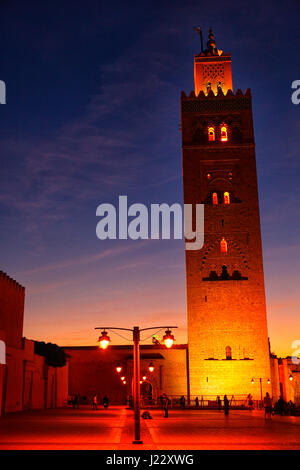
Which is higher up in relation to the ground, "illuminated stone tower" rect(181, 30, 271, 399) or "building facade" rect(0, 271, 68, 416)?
"illuminated stone tower" rect(181, 30, 271, 399)

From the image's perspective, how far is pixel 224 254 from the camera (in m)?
45.6

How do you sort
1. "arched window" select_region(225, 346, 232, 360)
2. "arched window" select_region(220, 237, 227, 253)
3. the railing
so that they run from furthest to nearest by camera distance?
"arched window" select_region(220, 237, 227, 253) → "arched window" select_region(225, 346, 232, 360) → the railing

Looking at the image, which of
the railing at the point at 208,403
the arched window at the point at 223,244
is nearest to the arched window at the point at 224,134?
the arched window at the point at 223,244

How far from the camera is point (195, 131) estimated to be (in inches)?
1917

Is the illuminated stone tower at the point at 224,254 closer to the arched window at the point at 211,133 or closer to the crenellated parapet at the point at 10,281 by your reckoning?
the arched window at the point at 211,133

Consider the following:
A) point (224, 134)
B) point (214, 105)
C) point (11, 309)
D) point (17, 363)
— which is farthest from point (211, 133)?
point (17, 363)

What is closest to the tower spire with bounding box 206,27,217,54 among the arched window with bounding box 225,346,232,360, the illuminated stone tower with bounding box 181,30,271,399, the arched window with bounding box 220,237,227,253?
the illuminated stone tower with bounding box 181,30,271,399

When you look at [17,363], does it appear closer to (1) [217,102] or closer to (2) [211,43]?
(1) [217,102]

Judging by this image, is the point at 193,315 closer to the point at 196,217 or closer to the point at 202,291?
the point at 202,291

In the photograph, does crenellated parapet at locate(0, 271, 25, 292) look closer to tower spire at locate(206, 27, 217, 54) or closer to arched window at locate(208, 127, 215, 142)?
arched window at locate(208, 127, 215, 142)

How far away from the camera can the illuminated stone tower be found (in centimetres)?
4300

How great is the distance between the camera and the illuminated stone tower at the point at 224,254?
4300 centimetres

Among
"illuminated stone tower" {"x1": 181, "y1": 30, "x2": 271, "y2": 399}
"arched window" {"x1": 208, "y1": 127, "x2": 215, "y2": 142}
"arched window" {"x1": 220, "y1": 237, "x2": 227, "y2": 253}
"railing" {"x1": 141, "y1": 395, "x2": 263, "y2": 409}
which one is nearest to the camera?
"railing" {"x1": 141, "y1": 395, "x2": 263, "y2": 409}
